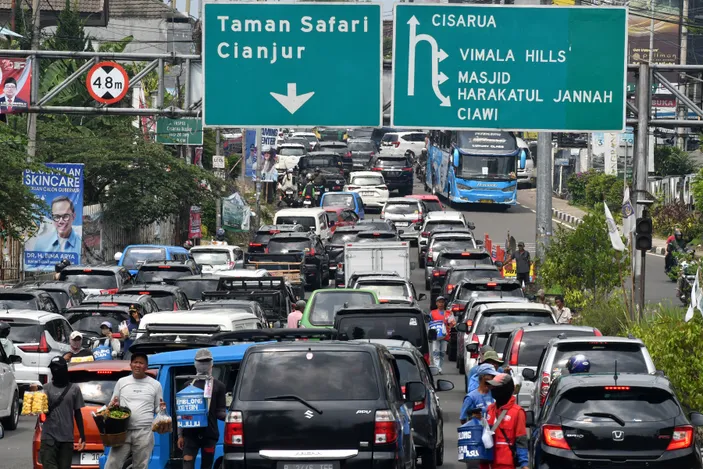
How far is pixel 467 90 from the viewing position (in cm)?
2253

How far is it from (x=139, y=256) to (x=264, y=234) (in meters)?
5.54

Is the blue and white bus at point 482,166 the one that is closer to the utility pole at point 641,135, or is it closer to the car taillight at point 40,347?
the utility pole at point 641,135

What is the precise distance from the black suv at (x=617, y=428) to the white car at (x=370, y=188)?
48.5 m

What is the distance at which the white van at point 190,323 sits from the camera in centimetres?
1828

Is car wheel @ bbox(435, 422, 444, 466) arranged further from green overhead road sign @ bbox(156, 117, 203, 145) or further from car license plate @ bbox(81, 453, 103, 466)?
green overhead road sign @ bbox(156, 117, 203, 145)

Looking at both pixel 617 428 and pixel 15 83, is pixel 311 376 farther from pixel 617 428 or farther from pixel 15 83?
pixel 15 83

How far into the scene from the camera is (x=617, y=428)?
12078 mm

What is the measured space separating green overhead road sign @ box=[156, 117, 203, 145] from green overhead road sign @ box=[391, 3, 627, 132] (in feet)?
70.0

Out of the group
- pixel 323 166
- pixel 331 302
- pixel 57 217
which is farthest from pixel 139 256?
pixel 323 166

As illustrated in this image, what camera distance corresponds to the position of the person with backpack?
12805 mm

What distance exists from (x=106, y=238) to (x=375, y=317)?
2703 centimetres

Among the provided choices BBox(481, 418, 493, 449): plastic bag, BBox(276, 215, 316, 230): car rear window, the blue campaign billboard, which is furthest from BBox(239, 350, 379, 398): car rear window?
BBox(276, 215, 316, 230): car rear window

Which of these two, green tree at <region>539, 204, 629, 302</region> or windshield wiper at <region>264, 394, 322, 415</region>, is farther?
green tree at <region>539, 204, 629, 302</region>

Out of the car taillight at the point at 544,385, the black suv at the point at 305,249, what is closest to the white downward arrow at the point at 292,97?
the car taillight at the point at 544,385
